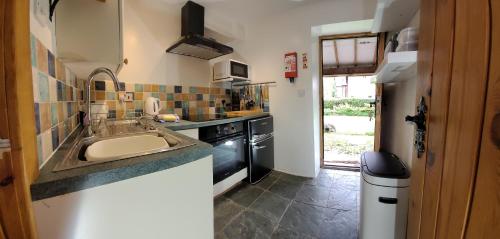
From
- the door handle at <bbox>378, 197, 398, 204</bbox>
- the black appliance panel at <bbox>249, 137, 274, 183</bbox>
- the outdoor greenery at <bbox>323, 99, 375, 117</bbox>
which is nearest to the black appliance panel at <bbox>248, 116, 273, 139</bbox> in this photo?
the black appliance panel at <bbox>249, 137, 274, 183</bbox>

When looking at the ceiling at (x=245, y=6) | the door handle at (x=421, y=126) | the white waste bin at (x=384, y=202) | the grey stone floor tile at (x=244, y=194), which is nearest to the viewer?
the door handle at (x=421, y=126)

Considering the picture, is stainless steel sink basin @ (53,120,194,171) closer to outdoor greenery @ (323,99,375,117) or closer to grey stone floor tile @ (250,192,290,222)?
grey stone floor tile @ (250,192,290,222)

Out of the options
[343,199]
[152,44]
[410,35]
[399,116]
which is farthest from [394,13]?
[152,44]

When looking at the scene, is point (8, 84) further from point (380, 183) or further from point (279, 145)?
point (279, 145)

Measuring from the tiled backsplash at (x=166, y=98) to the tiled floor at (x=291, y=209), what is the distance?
1.12m

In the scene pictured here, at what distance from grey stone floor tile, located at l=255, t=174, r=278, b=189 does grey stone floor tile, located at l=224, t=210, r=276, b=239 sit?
0.55 m

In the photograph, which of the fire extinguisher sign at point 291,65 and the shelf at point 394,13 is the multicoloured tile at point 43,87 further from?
the fire extinguisher sign at point 291,65

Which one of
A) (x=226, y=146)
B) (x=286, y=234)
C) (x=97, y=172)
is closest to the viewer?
(x=97, y=172)

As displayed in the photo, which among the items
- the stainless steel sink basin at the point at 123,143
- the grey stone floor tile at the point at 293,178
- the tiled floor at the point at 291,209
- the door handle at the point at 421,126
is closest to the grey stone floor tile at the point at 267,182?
the tiled floor at the point at 291,209

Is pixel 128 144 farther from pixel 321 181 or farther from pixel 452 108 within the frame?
pixel 321 181

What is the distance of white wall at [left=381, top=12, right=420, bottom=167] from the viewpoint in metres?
1.25

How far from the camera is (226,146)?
187 centimetres

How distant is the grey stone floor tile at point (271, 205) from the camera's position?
1.60 meters

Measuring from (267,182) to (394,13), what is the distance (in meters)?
1.95
